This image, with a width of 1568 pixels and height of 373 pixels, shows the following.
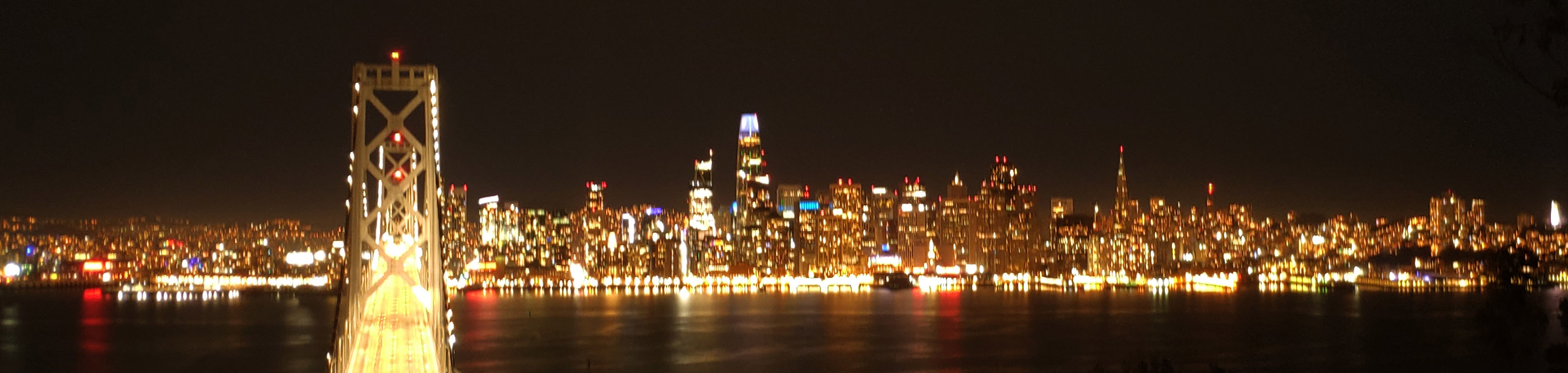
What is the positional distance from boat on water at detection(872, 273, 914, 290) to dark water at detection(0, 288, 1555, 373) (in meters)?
34.7

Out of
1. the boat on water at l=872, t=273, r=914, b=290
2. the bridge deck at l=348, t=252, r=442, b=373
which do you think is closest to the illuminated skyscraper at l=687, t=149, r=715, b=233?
the boat on water at l=872, t=273, r=914, b=290

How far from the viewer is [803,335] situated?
55656mm

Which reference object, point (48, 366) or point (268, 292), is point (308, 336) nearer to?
point (48, 366)

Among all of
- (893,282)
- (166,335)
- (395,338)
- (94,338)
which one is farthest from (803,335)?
(893,282)

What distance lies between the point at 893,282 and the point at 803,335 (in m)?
73.4

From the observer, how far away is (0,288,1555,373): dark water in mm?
42219

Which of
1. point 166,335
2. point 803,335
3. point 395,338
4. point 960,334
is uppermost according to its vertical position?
point 395,338

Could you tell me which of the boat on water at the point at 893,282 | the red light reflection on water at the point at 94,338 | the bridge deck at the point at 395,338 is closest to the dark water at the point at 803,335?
the red light reflection on water at the point at 94,338

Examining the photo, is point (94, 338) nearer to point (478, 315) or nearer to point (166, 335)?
point (166, 335)

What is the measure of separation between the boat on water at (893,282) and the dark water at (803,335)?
3470 centimetres

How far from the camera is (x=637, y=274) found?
13925cm

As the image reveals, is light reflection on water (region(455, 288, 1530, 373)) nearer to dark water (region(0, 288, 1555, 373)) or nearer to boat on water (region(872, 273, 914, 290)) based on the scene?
dark water (region(0, 288, 1555, 373))

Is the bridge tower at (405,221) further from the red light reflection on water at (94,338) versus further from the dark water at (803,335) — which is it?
the red light reflection on water at (94,338)

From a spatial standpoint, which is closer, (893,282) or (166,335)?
(166,335)
